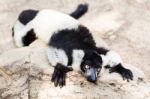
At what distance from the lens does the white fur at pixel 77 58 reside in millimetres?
5074

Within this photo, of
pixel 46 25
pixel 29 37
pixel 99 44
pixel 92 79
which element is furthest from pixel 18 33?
pixel 92 79

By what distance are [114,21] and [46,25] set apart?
4.52ft

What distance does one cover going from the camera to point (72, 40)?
5.59 m

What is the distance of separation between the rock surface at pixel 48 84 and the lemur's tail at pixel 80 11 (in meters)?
2.10

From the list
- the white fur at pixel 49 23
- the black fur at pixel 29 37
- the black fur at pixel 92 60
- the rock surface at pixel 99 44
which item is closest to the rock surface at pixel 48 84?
the rock surface at pixel 99 44

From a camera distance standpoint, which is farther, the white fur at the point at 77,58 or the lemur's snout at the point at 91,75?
the white fur at the point at 77,58

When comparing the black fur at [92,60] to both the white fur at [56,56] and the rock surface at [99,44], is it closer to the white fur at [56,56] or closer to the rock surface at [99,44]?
the rock surface at [99,44]

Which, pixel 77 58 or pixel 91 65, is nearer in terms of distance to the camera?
pixel 91 65

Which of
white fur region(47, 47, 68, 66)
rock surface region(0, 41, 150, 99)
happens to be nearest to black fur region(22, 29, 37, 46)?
white fur region(47, 47, 68, 66)

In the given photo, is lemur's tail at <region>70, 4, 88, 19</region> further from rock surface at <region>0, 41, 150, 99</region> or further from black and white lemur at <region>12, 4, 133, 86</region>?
rock surface at <region>0, 41, 150, 99</region>

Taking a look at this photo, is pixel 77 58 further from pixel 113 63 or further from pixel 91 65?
pixel 113 63

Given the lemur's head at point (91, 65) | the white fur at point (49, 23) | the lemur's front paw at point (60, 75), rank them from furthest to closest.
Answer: the white fur at point (49, 23) < the lemur's head at point (91, 65) < the lemur's front paw at point (60, 75)

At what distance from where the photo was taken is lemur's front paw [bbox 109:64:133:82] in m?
4.90

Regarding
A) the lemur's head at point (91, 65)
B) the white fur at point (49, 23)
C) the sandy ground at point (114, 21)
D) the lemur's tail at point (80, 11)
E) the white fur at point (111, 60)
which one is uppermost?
the lemur's head at point (91, 65)
